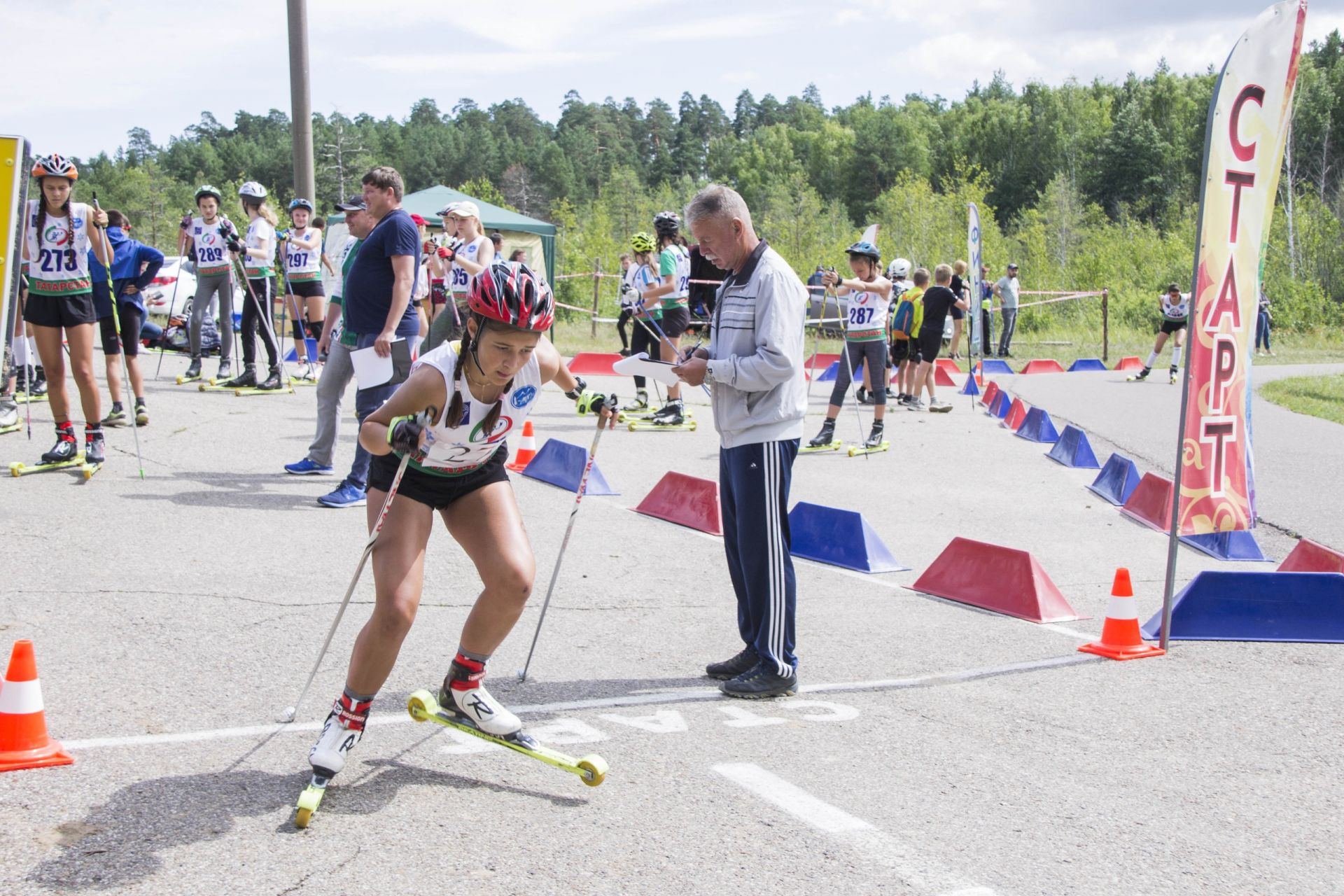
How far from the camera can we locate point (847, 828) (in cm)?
371

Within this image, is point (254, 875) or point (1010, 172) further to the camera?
point (1010, 172)

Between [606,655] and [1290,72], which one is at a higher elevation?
[1290,72]

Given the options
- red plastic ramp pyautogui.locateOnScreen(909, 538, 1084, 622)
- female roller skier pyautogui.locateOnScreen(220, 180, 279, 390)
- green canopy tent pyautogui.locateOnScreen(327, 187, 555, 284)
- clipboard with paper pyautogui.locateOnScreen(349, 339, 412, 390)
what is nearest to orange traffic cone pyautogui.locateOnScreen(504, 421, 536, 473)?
clipboard with paper pyautogui.locateOnScreen(349, 339, 412, 390)

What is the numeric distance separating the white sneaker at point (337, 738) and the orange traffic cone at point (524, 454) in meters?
6.47

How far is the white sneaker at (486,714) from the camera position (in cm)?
419

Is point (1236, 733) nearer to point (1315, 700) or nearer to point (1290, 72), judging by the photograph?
point (1315, 700)

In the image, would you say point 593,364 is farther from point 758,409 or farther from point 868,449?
point 758,409

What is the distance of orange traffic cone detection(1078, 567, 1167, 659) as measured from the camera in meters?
5.70

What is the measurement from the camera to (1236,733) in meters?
4.64

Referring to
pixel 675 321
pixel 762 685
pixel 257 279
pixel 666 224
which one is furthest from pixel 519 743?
pixel 257 279

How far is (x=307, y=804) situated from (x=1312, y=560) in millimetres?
5598

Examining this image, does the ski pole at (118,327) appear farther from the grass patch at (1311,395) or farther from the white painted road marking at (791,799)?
the grass patch at (1311,395)

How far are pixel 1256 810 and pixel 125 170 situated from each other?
85035 mm

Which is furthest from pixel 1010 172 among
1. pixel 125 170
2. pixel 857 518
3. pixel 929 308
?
pixel 857 518
